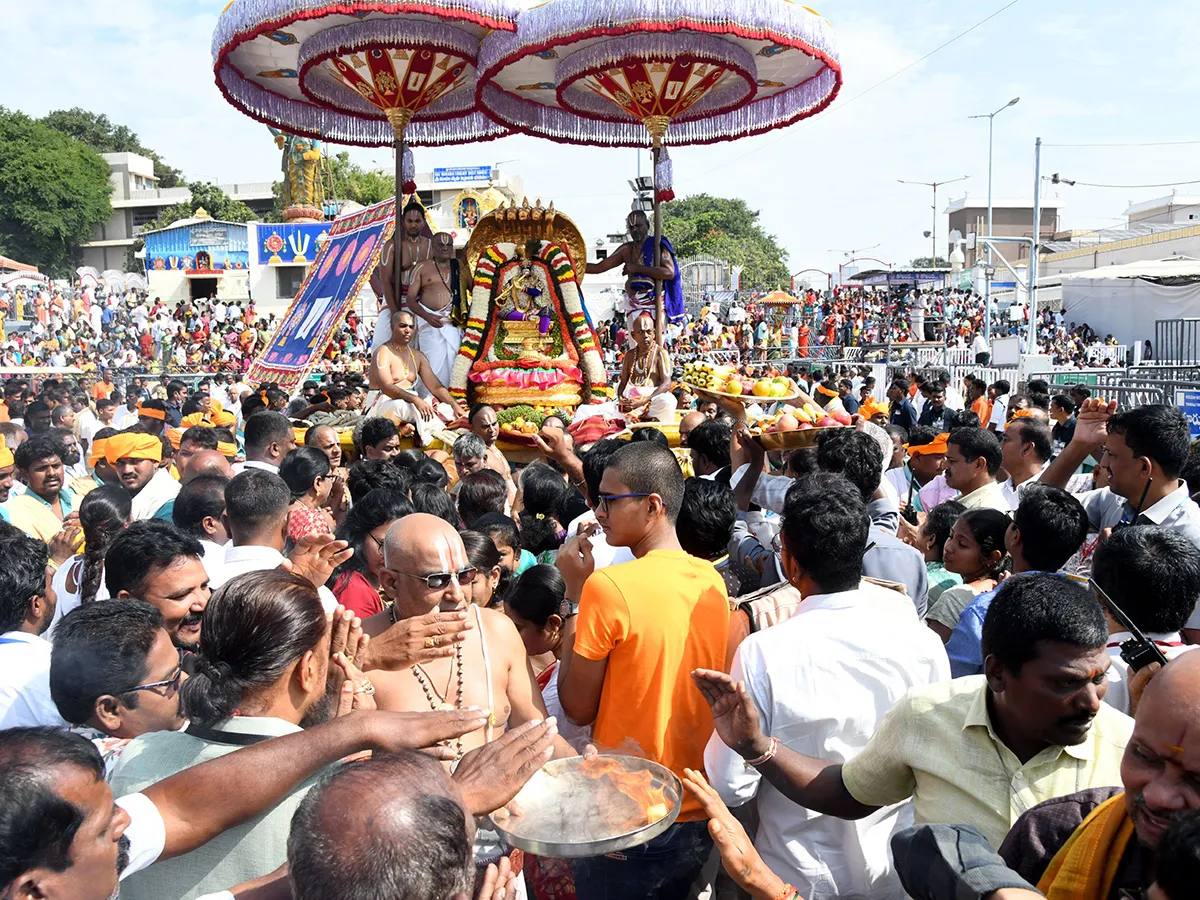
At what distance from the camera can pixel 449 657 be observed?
8.05ft

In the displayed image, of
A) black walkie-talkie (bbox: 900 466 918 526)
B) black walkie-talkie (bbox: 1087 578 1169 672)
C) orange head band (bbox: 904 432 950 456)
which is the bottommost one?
black walkie-talkie (bbox: 900 466 918 526)

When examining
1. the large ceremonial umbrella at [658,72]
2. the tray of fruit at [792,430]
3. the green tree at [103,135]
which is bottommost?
the tray of fruit at [792,430]

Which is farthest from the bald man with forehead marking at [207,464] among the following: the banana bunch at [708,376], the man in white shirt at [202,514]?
the banana bunch at [708,376]

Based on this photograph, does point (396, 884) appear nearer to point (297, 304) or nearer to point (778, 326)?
point (297, 304)

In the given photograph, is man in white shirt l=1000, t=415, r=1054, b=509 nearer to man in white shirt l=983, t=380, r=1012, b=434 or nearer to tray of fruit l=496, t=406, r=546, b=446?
tray of fruit l=496, t=406, r=546, b=446

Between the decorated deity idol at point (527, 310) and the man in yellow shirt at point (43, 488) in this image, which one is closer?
the man in yellow shirt at point (43, 488)

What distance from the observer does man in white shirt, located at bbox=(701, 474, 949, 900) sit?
2.27 meters

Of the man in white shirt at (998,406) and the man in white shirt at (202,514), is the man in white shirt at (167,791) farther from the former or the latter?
the man in white shirt at (998,406)

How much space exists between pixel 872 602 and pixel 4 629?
2.63 m

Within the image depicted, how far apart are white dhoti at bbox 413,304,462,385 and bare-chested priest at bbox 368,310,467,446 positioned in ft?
2.33

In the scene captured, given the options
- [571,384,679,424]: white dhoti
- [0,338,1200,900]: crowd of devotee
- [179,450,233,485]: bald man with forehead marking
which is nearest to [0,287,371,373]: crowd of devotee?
[571,384,679,424]: white dhoti

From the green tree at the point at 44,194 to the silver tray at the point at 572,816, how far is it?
5066 centimetres

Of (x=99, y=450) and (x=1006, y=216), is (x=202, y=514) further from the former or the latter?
(x=1006, y=216)

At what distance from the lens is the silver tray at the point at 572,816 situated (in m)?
1.85
